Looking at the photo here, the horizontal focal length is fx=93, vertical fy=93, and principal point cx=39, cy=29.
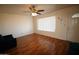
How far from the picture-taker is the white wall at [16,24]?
5.87 ft

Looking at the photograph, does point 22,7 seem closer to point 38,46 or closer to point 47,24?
point 47,24

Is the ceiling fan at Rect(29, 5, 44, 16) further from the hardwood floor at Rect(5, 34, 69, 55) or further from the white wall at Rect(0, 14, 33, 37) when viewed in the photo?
the hardwood floor at Rect(5, 34, 69, 55)

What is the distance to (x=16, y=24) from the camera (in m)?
1.87

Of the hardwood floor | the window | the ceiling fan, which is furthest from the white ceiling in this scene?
the hardwood floor

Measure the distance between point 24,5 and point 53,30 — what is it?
753 millimetres

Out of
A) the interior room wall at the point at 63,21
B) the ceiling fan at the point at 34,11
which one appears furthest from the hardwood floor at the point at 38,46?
the ceiling fan at the point at 34,11

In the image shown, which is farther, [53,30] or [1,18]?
[53,30]

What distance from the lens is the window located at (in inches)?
73.7

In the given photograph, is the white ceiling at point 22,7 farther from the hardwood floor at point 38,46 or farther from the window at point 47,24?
the hardwood floor at point 38,46

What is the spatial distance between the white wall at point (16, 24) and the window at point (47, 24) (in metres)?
0.19

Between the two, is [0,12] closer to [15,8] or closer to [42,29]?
[15,8]

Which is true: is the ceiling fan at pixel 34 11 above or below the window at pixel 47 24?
above

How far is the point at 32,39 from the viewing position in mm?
1899
